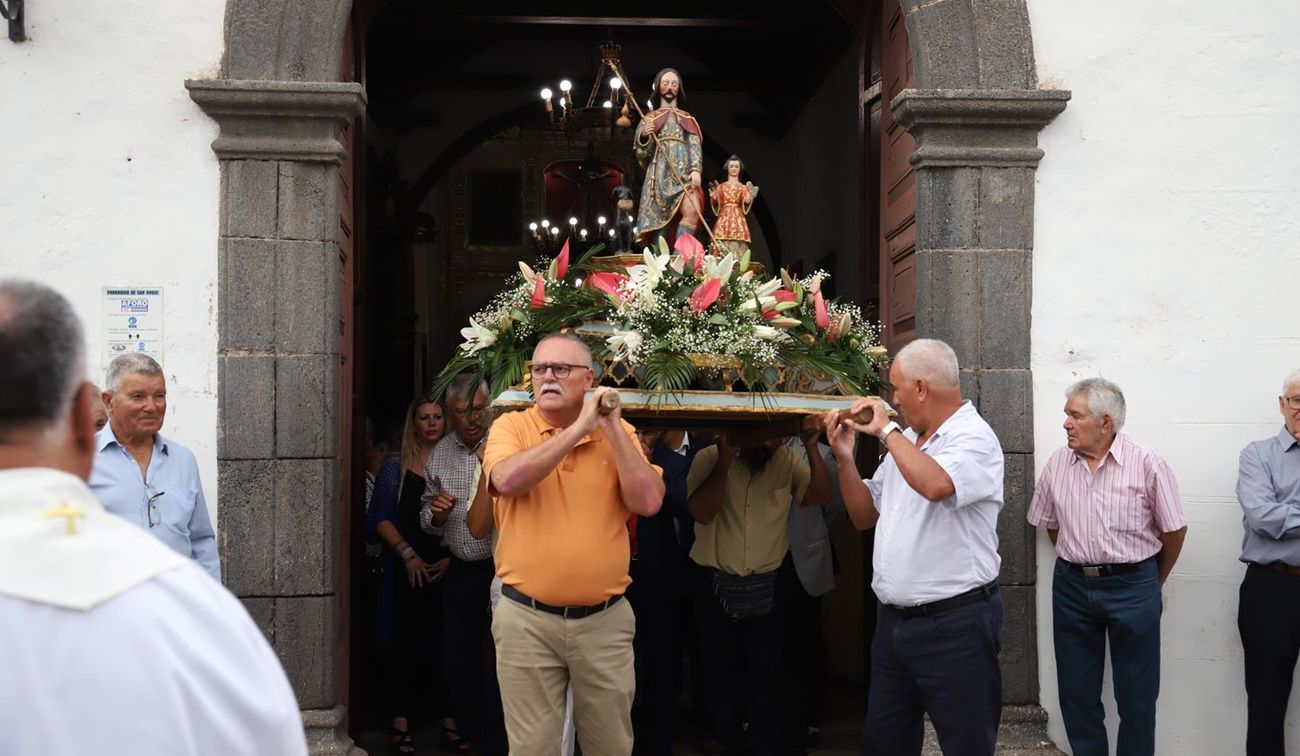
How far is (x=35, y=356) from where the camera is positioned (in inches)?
63.7

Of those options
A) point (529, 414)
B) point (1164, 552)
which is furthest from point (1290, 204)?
point (529, 414)

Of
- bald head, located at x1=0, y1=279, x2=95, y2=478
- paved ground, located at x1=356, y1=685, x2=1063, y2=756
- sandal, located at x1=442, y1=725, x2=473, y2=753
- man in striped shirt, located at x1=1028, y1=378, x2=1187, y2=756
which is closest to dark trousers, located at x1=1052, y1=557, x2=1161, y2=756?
man in striped shirt, located at x1=1028, y1=378, x2=1187, y2=756

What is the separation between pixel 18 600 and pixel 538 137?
16.1 meters

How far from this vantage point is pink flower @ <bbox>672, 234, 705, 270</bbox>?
494 centimetres

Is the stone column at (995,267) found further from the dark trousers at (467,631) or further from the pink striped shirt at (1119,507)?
the dark trousers at (467,631)

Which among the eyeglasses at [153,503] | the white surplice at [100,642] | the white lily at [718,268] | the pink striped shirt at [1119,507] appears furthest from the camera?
the pink striped shirt at [1119,507]

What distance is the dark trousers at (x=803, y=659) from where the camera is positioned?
6.52 metres

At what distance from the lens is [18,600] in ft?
5.00

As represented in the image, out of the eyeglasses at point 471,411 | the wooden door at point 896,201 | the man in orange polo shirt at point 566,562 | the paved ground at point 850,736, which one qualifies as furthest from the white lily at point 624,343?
the paved ground at point 850,736

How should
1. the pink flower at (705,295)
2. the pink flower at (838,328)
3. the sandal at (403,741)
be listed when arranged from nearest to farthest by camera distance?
the pink flower at (705,295) → the pink flower at (838,328) → the sandal at (403,741)

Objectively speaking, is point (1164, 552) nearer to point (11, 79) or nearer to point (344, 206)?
point (344, 206)

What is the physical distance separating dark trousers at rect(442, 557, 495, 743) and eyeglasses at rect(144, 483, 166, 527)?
6.17ft

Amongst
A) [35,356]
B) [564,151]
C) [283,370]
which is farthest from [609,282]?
[564,151]

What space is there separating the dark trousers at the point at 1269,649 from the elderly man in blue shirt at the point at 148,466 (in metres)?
4.02
